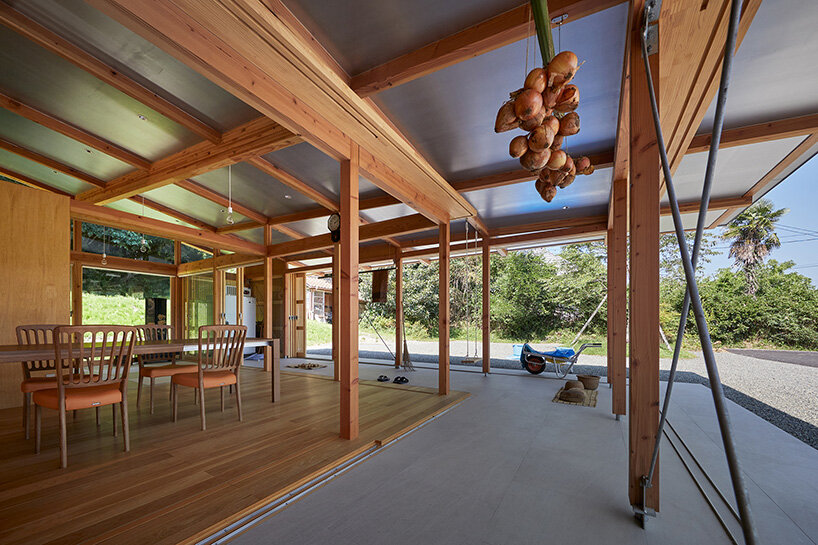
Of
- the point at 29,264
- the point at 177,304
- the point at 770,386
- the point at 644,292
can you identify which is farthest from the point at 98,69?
the point at 770,386

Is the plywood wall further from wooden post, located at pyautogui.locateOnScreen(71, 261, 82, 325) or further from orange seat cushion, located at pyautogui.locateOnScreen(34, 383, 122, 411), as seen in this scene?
wooden post, located at pyautogui.locateOnScreen(71, 261, 82, 325)

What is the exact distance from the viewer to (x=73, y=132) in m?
4.65

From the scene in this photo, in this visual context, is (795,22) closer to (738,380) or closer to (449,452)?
(449,452)

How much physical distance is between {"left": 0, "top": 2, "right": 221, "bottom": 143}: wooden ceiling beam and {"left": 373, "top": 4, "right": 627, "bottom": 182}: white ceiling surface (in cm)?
238

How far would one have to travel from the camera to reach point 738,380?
538cm

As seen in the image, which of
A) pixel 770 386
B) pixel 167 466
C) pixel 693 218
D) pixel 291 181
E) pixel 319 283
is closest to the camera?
pixel 167 466

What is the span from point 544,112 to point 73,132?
5.93 meters

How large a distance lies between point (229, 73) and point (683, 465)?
394 centimetres

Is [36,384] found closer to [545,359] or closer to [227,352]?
[227,352]

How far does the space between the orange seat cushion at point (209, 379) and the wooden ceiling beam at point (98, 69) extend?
2.68 m

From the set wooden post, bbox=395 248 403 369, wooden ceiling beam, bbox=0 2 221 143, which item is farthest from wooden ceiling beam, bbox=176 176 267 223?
wooden post, bbox=395 248 403 369

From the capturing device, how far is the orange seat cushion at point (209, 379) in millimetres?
3254

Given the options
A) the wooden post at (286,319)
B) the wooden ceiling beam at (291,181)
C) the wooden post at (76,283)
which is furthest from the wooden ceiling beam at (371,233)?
the wooden post at (76,283)

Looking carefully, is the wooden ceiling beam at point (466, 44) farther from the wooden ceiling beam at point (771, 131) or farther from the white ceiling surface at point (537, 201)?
the white ceiling surface at point (537, 201)
